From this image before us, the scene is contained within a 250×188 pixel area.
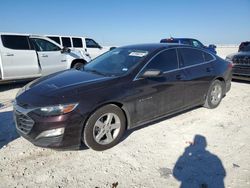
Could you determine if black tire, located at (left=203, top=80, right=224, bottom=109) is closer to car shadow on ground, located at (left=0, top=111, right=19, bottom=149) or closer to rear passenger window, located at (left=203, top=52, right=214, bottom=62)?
rear passenger window, located at (left=203, top=52, right=214, bottom=62)

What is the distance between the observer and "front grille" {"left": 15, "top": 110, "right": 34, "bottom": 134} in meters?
3.14

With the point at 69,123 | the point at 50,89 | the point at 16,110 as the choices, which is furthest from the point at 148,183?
the point at 16,110

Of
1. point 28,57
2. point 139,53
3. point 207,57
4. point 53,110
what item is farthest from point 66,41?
point 53,110

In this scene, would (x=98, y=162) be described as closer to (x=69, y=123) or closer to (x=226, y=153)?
(x=69, y=123)

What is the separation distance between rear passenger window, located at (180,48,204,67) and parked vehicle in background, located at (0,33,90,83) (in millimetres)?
3994

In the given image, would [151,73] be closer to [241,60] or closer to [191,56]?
[191,56]

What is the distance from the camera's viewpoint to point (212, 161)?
10.8 feet

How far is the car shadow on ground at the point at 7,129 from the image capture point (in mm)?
3927

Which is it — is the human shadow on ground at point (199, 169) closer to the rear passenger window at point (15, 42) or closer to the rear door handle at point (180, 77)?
the rear door handle at point (180, 77)

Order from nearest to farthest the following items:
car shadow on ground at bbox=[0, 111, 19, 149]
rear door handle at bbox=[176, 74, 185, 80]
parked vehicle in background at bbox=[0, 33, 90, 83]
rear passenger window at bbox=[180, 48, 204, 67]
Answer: car shadow on ground at bbox=[0, 111, 19, 149], rear door handle at bbox=[176, 74, 185, 80], rear passenger window at bbox=[180, 48, 204, 67], parked vehicle in background at bbox=[0, 33, 90, 83]

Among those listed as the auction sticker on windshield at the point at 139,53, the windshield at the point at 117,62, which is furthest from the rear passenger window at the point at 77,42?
the auction sticker on windshield at the point at 139,53

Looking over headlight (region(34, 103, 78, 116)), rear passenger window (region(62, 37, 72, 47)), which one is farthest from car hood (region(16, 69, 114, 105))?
rear passenger window (region(62, 37, 72, 47))

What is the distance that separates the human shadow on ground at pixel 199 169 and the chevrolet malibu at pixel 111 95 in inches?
37.2

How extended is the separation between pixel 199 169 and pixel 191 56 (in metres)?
2.59
